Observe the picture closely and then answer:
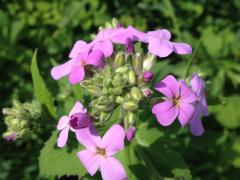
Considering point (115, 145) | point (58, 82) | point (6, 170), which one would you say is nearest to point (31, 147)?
point (6, 170)

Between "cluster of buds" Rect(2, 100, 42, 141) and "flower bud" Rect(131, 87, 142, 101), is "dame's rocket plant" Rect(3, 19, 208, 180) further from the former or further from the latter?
"cluster of buds" Rect(2, 100, 42, 141)

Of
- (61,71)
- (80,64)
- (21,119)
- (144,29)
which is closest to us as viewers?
(80,64)

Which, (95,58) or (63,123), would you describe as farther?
(63,123)

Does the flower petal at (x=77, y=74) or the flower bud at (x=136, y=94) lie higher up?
the flower petal at (x=77, y=74)

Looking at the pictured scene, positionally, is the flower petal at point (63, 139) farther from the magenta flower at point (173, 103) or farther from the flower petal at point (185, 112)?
the flower petal at point (185, 112)

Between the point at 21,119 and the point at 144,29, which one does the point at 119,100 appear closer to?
the point at 21,119

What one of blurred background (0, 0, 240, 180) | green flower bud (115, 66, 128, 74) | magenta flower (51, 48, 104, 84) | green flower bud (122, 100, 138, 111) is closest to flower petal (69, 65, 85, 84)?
magenta flower (51, 48, 104, 84)

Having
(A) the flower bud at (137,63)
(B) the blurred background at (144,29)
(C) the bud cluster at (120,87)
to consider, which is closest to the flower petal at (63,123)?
(C) the bud cluster at (120,87)

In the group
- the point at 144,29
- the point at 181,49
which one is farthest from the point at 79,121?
the point at 144,29
